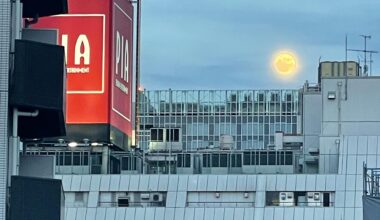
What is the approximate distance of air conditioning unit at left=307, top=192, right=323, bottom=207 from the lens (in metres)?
73.7

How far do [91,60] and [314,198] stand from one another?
505 inches

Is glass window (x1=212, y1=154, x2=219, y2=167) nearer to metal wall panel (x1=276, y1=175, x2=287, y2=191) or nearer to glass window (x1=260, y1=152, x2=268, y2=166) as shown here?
glass window (x1=260, y1=152, x2=268, y2=166)

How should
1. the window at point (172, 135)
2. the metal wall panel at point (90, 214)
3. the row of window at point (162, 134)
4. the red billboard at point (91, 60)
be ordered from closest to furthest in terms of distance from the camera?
1. the red billboard at point (91, 60)
2. the metal wall panel at point (90, 214)
3. the row of window at point (162, 134)
4. the window at point (172, 135)

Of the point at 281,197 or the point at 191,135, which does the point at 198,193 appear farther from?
the point at 191,135

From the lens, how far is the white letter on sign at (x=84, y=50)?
7088 cm

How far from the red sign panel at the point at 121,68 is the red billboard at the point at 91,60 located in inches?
1.8

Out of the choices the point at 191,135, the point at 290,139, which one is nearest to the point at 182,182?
the point at 290,139

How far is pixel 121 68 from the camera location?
240 ft

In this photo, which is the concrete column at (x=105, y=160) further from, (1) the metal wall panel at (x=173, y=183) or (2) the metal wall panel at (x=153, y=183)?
(1) the metal wall panel at (x=173, y=183)

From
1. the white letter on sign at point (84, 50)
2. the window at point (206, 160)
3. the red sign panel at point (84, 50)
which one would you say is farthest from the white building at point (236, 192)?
the white letter on sign at point (84, 50)

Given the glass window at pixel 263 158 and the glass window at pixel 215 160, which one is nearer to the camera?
the glass window at pixel 263 158

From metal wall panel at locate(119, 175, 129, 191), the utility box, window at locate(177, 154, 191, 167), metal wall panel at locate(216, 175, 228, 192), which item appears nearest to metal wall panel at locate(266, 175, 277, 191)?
metal wall panel at locate(216, 175, 228, 192)

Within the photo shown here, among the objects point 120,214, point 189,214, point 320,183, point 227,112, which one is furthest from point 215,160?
point 227,112

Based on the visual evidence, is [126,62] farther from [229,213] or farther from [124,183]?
[229,213]
